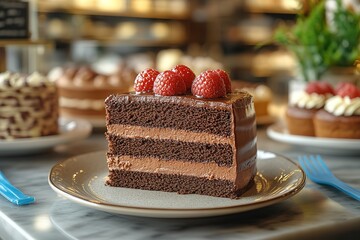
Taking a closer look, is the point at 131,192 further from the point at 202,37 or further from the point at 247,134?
the point at 202,37

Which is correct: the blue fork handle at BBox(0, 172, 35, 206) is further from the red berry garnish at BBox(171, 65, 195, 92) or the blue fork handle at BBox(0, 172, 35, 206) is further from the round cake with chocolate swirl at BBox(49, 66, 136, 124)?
the round cake with chocolate swirl at BBox(49, 66, 136, 124)

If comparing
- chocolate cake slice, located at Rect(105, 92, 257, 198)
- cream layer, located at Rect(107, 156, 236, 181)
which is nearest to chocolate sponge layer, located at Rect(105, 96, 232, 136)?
chocolate cake slice, located at Rect(105, 92, 257, 198)

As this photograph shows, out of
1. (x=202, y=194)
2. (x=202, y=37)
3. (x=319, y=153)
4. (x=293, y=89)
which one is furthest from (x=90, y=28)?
(x=202, y=194)

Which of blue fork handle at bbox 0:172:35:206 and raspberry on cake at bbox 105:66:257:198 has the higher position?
raspberry on cake at bbox 105:66:257:198

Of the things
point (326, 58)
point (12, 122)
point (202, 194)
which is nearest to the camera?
point (202, 194)

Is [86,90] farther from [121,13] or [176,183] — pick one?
[121,13]

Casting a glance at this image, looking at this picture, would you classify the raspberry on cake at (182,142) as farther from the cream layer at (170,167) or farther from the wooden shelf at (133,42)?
the wooden shelf at (133,42)

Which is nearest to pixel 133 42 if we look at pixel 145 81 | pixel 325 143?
pixel 325 143
